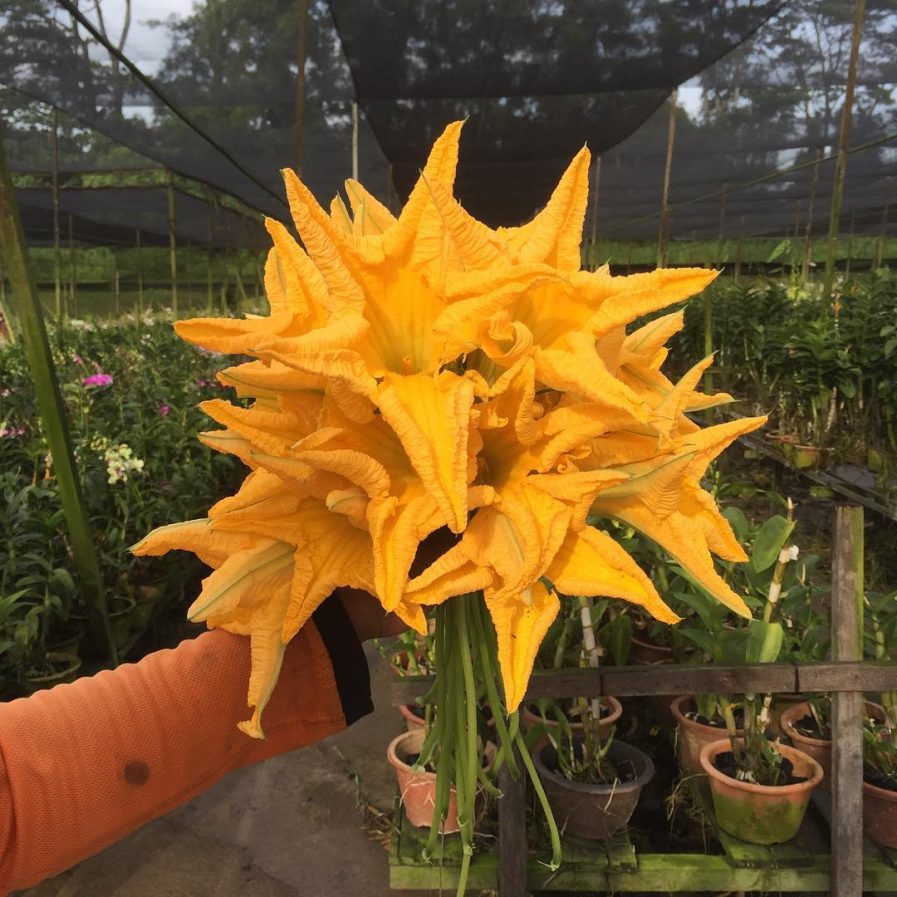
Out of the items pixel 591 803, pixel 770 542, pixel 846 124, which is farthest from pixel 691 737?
pixel 846 124

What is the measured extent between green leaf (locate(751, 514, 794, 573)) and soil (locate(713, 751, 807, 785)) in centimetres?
46

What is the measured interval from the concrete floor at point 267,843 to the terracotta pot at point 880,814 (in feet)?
3.82

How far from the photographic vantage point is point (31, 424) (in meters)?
3.51

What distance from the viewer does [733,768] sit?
6.18ft

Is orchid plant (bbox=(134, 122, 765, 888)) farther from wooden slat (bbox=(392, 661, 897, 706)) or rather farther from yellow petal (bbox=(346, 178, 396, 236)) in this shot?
wooden slat (bbox=(392, 661, 897, 706))

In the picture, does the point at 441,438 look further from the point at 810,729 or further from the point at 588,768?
the point at 810,729

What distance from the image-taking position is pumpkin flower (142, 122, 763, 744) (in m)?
0.58

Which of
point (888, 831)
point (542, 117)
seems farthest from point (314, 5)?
point (888, 831)

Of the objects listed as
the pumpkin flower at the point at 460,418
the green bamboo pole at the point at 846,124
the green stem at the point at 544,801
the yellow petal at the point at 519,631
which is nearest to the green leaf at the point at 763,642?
the green stem at the point at 544,801

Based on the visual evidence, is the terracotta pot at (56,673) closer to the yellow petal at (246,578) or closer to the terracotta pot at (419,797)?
the terracotta pot at (419,797)

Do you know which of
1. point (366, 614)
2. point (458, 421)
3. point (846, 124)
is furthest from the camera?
point (846, 124)

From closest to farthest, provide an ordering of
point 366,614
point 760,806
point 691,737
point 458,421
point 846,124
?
1. point 458,421
2. point 366,614
3. point 760,806
4. point 691,737
5. point 846,124

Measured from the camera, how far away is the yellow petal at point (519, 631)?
0.62m

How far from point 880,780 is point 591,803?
68cm
